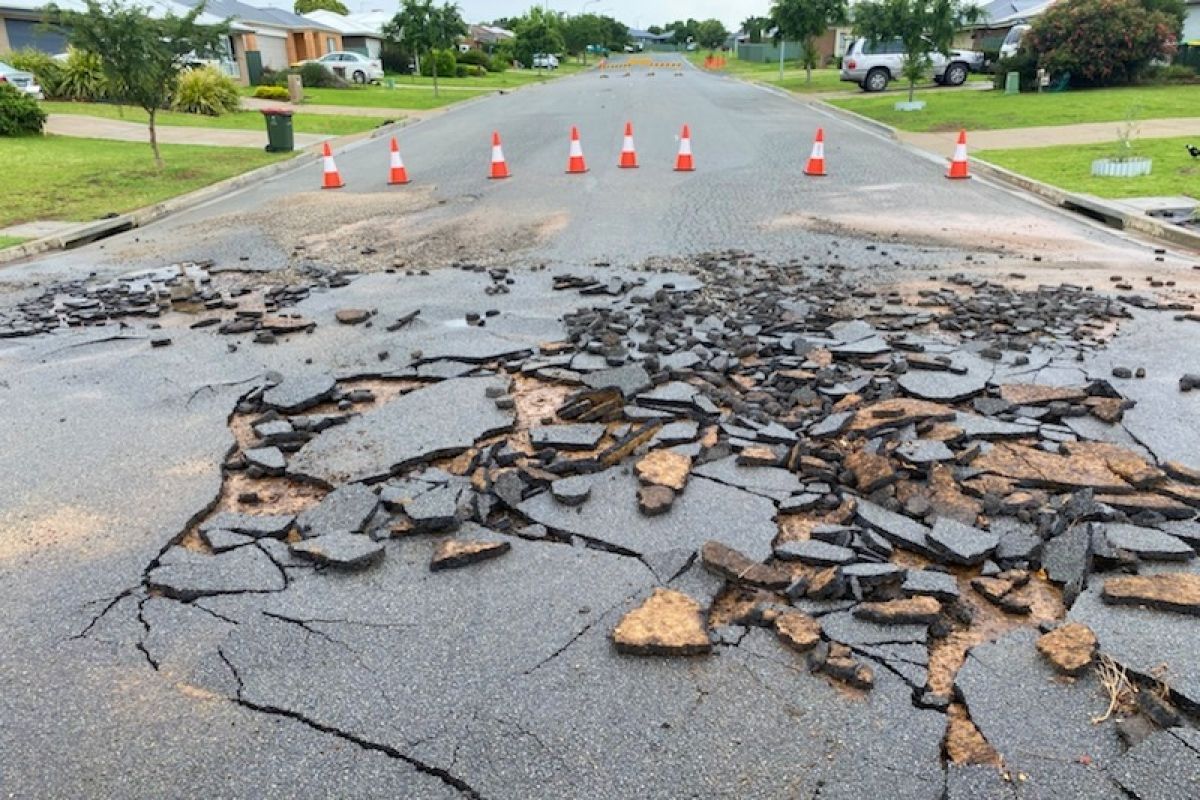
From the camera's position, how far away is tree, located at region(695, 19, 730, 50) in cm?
14388

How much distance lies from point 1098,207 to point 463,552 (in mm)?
10998

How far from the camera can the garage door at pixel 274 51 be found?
50531 mm

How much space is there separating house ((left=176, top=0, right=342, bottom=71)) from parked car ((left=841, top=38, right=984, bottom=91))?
2981cm

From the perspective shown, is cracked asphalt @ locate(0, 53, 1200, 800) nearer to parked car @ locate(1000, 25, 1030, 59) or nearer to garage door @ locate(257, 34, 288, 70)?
parked car @ locate(1000, 25, 1030, 59)

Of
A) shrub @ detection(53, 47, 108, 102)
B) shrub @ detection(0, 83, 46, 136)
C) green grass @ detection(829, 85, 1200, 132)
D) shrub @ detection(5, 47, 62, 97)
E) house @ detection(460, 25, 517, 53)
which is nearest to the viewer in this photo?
shrub @ detection(0, 83, 46, 136)

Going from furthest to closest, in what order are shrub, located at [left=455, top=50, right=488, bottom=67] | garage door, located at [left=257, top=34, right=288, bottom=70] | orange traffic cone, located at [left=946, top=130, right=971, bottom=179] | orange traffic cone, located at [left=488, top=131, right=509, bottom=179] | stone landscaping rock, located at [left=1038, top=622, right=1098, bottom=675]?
shrub, located at [left=455, top=50, right=488, bottom=67] < garage door, located at [left=257, top=34, right=288, bottom=70] < orange traffic cone, located at [left=488, top=131, right=509, bottom=179] < orange traffic cone, located at [left=946, top=130, right=971, bottom=179] < stone landscaping rock, located at [left=1038, top=622, right=1098, bottom=675]

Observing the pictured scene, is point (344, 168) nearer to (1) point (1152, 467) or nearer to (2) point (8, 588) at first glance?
(2) point (8, 588)

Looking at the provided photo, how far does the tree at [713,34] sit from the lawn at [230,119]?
130 m

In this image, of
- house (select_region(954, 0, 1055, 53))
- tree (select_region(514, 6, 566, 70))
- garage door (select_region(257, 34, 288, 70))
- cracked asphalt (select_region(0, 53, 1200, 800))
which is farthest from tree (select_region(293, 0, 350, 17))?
cracked asphalt (select_region(0, 53, 1200, 800))

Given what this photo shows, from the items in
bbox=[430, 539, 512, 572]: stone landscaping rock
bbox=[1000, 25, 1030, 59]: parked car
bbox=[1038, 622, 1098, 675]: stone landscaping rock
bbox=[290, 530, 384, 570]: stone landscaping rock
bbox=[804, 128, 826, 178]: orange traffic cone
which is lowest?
bbox=[1038, 622, 1098, 675]: stone landscaping rock

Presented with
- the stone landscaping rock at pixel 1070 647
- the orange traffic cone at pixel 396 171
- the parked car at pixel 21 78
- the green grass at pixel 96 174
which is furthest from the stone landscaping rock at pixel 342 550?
the parked car at pixel 21 78

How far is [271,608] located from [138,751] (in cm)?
74

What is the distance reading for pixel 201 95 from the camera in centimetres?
2719

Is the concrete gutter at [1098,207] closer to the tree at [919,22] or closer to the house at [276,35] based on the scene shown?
the tree at [919,22]
